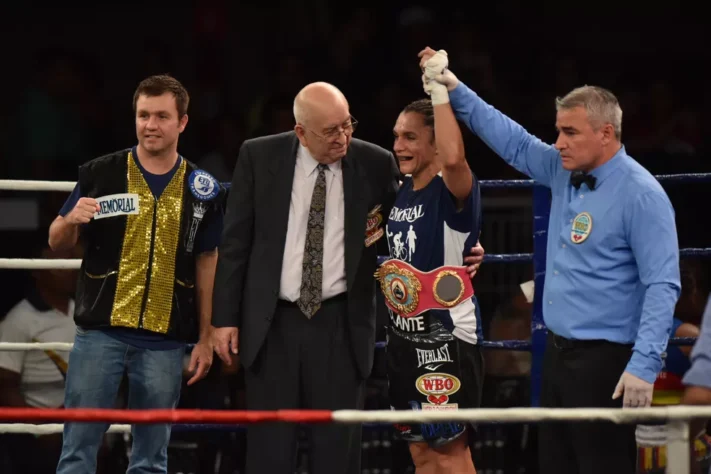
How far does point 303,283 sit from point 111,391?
A: 0.57 metres

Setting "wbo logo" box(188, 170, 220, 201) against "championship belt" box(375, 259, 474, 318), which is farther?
"wbo logo" box(188, 170, 220, 201)

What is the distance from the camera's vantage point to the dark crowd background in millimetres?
4543

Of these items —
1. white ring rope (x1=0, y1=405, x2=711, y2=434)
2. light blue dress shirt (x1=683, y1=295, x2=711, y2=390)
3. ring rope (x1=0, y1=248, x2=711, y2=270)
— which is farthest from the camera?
ring rope (x1=0, y1=248, x2=711, y2=270)

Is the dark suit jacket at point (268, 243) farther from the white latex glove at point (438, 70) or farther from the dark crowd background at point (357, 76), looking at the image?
the dark crowd background at point (357, 76)

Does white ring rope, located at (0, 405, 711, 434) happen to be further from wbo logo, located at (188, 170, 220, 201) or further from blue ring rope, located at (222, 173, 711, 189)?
blue ring rope, located at (222, 173, 711, 189)

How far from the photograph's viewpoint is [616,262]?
263cm

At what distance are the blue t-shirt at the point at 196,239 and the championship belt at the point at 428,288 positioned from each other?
1.70ft

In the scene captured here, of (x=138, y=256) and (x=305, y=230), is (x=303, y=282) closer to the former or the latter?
(x=305, y=230)

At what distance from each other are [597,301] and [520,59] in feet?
12.4

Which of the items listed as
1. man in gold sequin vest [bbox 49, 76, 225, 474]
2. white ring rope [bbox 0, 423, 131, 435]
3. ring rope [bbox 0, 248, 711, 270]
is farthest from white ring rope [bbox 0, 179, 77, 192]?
white ring rope [bbox 0, 423, 131, 435]

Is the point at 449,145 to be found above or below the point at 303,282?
above

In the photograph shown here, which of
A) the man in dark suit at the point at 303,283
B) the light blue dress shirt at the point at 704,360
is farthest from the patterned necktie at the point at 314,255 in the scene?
the light blue dress shirt at the point at 704,360

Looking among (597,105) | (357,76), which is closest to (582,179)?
(597,105)

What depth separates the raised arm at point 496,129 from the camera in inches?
108
